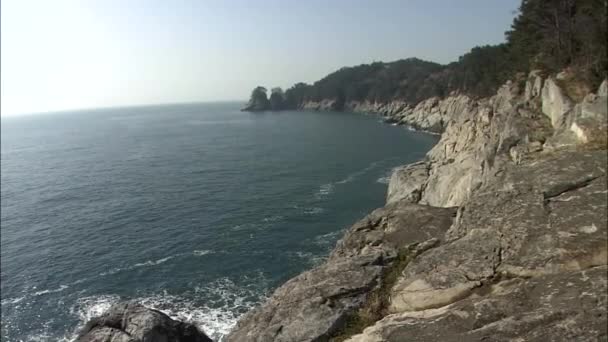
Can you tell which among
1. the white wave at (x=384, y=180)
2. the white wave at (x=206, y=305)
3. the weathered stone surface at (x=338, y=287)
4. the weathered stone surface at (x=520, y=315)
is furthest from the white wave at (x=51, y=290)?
the white wave at (x=384, y=180)

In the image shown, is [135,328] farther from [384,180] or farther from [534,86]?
[384,180]

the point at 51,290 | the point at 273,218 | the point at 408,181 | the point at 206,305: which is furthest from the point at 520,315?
the point at 273,218

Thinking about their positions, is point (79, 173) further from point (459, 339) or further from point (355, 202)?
point (459, 339)

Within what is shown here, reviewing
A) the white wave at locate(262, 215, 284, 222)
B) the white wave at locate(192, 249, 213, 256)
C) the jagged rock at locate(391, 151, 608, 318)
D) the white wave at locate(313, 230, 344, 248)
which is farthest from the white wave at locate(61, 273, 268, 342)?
the jagged rock at locate(391, 151, 608, 318)

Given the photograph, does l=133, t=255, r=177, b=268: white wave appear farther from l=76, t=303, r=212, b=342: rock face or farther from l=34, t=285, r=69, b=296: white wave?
l=76, t=303, r=212, b=342: rock face

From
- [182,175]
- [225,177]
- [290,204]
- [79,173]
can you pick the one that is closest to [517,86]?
[290,204]

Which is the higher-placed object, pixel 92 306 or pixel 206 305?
pixel 206 305

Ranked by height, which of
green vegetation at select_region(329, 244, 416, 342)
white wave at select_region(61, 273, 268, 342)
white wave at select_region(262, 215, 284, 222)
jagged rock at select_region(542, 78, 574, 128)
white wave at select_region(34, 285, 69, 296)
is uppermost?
jagged rock at select_region(542, 78, 574, 128)
